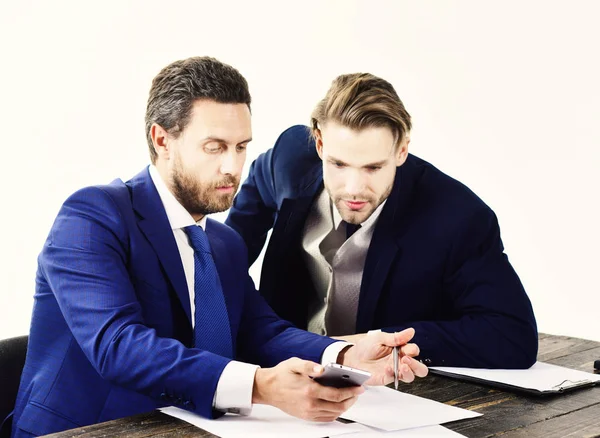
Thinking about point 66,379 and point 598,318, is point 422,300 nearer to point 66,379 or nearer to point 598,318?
point 66,379

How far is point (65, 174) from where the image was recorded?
18.9 feet

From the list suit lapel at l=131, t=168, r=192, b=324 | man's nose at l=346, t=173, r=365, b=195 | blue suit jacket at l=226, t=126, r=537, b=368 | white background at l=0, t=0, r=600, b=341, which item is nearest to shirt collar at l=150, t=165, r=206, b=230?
suit lapel at l=131, t=168, r=192, b=324

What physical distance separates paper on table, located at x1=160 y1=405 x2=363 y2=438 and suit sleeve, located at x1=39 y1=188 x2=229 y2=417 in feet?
0.14

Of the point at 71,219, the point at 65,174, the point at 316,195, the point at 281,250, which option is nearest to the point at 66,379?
the point at 71,219

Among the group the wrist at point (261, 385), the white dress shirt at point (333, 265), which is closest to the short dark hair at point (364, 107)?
the white dress shirt at point (333, 265)

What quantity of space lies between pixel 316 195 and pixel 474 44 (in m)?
2.82

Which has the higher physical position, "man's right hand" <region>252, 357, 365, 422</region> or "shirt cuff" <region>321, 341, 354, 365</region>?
"man's right hand" <region>252, 357, 365, 422</region>

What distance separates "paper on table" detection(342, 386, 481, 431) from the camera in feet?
6.29

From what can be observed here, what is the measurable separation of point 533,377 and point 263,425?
3.20 feet

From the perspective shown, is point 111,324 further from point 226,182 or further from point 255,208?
point 255,208

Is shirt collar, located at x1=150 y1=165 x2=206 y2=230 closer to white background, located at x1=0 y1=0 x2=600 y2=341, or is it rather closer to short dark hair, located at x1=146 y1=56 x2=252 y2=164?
short dark hair, located at x1=146 y1=56 x2=252 y2=164

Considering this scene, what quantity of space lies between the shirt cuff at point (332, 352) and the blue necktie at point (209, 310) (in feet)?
0.88

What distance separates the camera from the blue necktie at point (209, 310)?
88.1 inches

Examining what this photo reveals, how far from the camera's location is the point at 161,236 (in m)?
2.26
